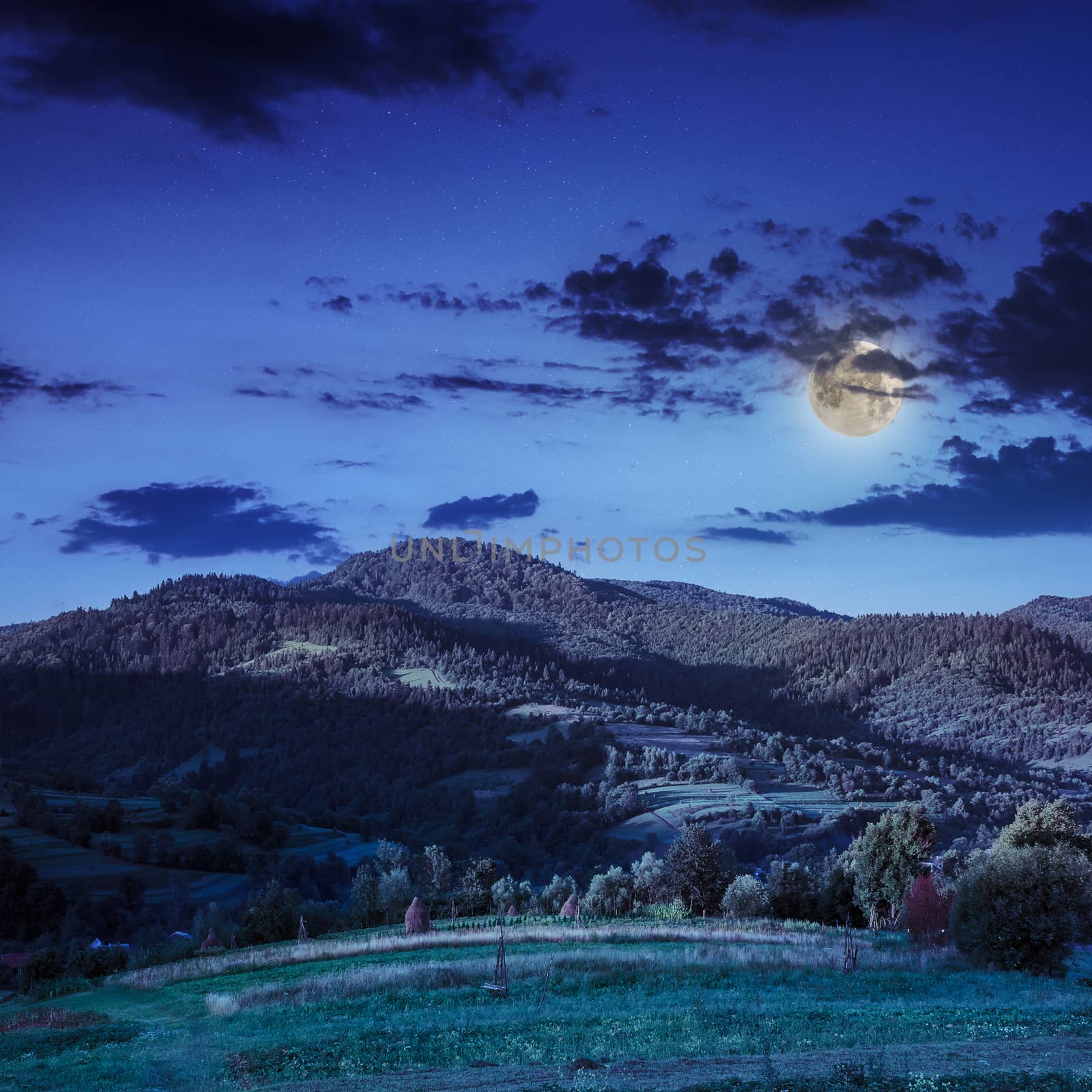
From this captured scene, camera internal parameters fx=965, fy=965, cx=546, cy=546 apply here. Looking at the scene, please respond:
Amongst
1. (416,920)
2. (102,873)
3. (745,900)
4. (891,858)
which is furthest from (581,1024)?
(102,873)

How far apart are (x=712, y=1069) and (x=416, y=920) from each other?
129ft

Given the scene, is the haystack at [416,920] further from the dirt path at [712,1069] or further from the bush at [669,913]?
the dirt path at [712,1069]

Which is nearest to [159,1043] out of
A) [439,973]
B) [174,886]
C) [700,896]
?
[439,973]

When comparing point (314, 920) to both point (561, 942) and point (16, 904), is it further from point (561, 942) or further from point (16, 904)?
point (16, 904)

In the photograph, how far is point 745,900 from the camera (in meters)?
74.4

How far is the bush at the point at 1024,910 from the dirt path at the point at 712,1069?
722 inches

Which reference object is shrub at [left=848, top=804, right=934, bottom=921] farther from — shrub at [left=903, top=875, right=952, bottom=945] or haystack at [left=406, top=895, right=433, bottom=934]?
haystack at [left=406, top=895, right=433, bottom=934]

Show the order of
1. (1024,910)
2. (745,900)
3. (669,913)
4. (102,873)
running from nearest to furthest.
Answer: (1024,910)
(669,913)
(745,900)
(102,873)

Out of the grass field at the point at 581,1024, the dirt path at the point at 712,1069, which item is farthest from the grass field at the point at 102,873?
the dirt path at the point at 712,1069

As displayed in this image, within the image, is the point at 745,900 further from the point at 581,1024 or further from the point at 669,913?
the point at 581,1024

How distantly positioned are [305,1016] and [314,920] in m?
48.6

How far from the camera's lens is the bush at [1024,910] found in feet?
135

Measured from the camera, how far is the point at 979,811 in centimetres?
17912

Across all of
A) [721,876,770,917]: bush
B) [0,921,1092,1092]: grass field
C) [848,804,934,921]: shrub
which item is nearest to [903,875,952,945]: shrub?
[0,921,1092,1092]: grass field
